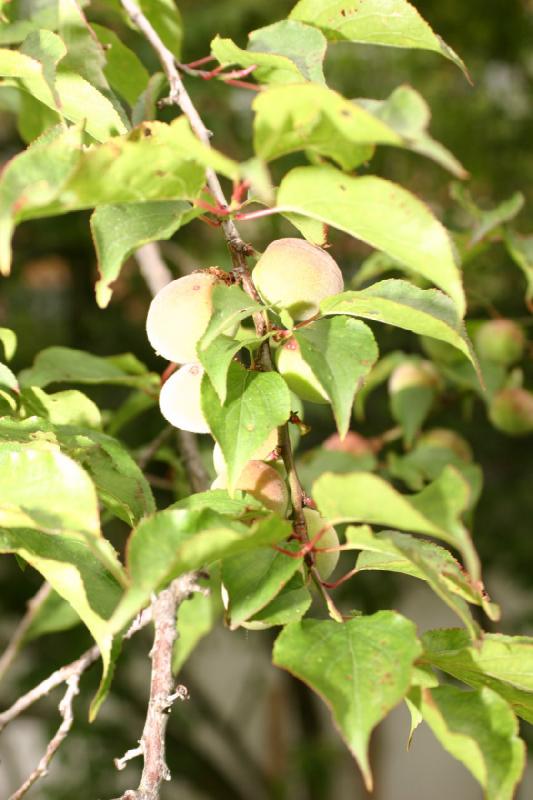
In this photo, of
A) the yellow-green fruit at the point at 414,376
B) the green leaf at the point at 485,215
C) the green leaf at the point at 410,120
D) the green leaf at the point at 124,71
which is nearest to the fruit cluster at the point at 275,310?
the green leaf at the point at 410,120

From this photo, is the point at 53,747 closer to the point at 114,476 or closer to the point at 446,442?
the point at 114,476

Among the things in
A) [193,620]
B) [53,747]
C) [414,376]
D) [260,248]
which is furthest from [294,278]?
[260,248]

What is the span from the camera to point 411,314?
1.15ft

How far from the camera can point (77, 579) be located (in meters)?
0.36

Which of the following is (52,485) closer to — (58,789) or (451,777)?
(58,789)

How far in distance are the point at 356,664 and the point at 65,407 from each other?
0.26 meters

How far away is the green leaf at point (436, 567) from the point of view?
1.01ft

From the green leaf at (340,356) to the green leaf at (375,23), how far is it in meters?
0.13

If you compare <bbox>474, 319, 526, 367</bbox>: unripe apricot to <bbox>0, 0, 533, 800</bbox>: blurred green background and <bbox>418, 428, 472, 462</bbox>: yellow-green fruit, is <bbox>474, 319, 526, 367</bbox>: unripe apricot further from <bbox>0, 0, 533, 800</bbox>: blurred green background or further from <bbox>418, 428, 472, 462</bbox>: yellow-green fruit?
<bbox>0, 0, 533, 800</bbox>: blurred green background

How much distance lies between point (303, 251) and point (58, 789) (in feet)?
4.86

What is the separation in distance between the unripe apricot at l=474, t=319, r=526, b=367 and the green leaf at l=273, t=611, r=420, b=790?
563mm

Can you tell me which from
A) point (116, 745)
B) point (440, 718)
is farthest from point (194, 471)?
point (116, 745)

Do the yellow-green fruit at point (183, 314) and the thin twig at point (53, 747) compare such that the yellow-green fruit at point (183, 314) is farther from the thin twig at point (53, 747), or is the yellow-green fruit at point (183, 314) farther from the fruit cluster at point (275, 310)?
the thin twig at point (53, 747)

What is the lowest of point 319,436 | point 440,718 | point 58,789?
point 58,789
